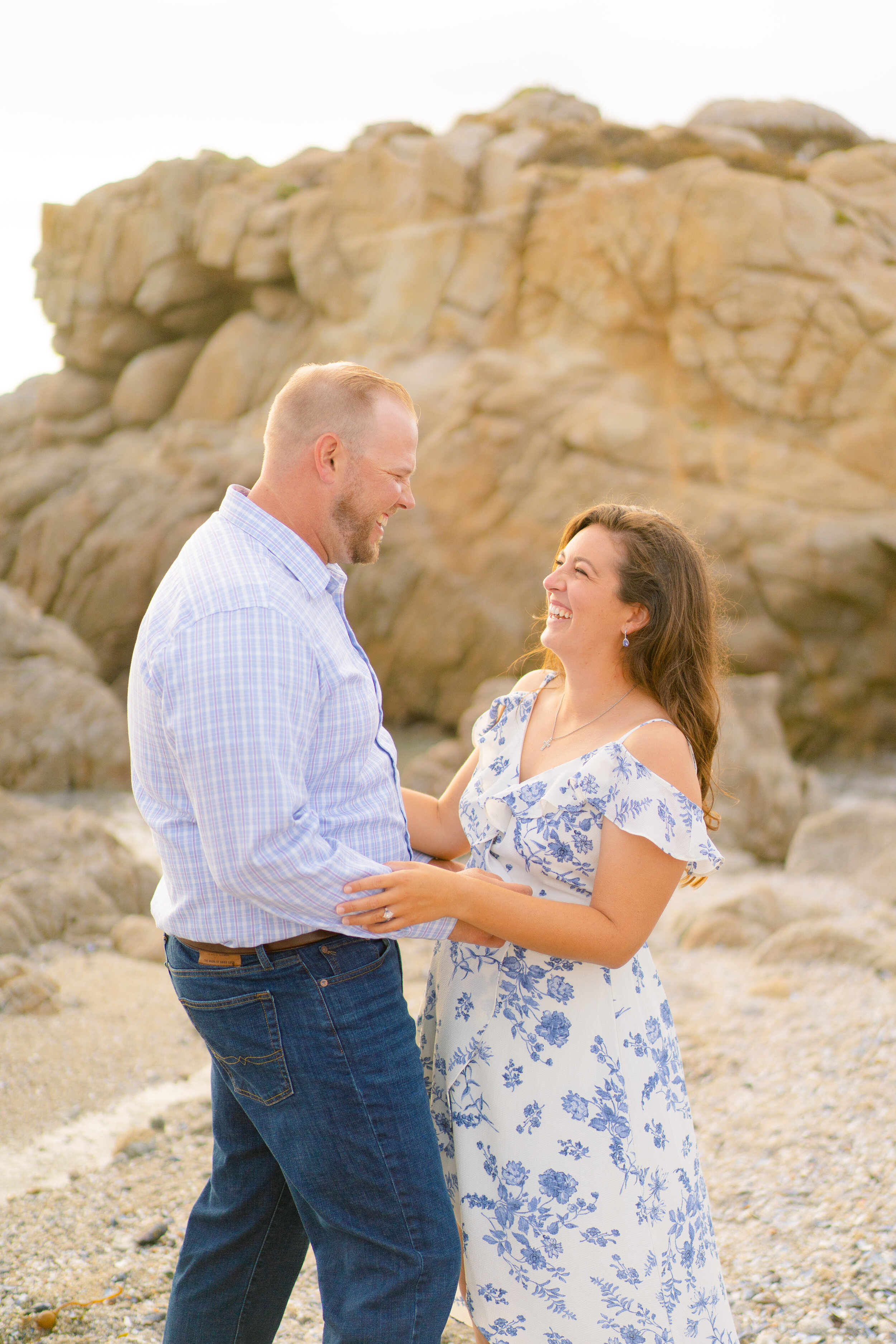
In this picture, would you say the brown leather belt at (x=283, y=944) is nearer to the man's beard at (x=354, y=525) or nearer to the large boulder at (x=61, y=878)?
the man's beard at (x=354, y=525)

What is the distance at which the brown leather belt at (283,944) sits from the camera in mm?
1993

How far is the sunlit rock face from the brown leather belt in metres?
14.6

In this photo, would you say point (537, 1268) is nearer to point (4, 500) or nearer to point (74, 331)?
point (4, 500)

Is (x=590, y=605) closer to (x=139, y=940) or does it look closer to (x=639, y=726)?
(x=639, y=726)

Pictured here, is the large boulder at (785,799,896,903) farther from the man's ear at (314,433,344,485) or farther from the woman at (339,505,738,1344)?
the man's ear at (314,433,344,485)

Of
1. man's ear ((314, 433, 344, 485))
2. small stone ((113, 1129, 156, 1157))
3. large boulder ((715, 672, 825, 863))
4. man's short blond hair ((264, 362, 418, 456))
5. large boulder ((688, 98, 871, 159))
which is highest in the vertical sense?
large boulder ((688, 98, 871, 159))

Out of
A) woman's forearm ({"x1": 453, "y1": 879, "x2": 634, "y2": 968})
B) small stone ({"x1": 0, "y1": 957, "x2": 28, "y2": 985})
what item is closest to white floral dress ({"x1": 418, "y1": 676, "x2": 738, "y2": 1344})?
woman's forearm ({"x1": 453, "y1": 879, "x2": 634, "y2": 968})

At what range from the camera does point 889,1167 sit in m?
3.78

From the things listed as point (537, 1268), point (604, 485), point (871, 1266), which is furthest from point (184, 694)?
point (604, 485)

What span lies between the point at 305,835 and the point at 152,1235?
2.37m

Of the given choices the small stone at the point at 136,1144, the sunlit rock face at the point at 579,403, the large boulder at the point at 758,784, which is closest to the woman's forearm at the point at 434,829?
the small stone at the point at 136,1144

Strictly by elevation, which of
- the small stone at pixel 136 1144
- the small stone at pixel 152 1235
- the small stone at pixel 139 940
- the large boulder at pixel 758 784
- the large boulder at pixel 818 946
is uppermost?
the small stone at pixel 152 1235

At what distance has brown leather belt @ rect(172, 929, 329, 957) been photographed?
78.5 inches

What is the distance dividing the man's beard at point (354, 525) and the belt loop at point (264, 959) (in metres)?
0.77
